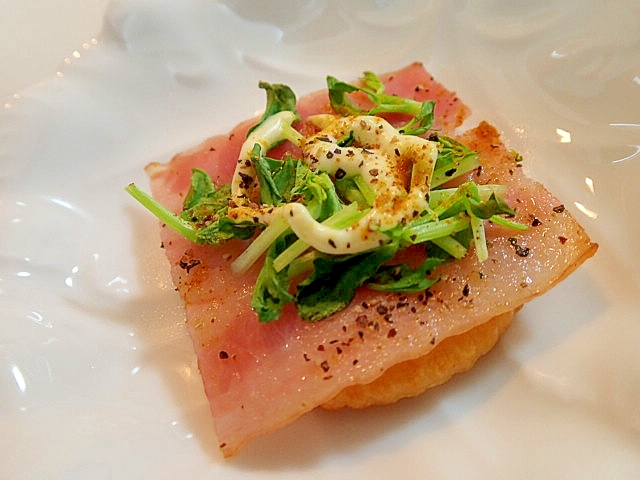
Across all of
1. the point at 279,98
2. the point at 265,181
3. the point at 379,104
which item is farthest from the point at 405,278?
the point at 279,98

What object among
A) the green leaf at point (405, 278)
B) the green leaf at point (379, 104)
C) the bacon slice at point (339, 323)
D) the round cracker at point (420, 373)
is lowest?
the round cracker at point (420, 373)

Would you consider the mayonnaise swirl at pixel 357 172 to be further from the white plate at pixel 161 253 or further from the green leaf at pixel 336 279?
the white plate at pixel 161 253

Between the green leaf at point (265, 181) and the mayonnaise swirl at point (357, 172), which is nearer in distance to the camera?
the mayonnaise swirl at point (357, 172)

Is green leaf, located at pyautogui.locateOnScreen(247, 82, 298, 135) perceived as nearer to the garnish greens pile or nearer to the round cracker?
the garnish greens pile

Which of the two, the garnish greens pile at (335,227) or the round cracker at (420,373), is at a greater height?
the garnish greens pile at (335,227)

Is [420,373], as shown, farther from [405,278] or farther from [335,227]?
[335,227]

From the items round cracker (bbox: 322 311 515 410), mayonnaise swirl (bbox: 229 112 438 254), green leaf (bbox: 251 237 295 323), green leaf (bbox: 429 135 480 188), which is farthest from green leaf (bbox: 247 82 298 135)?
round cracker (bbox: 322 311 515 410)

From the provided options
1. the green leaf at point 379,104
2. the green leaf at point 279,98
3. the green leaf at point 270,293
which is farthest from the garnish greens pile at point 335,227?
the green leaf at point 279,98
